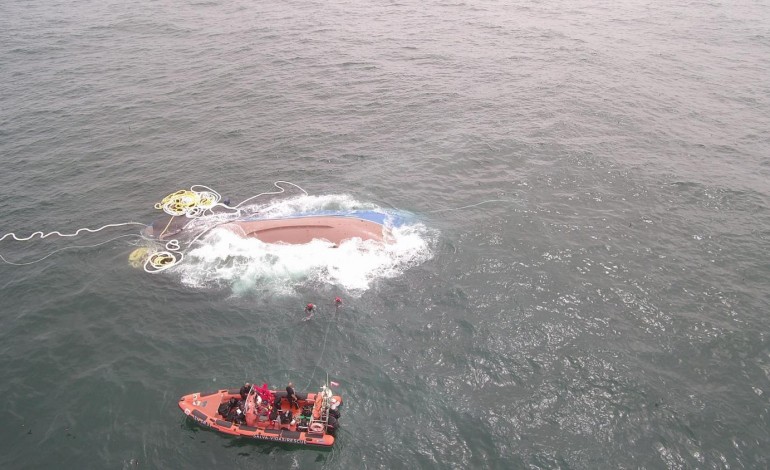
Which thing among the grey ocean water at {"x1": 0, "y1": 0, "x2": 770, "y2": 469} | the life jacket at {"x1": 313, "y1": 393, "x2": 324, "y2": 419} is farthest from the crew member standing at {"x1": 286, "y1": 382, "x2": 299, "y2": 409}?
the grey ocean water at {"x1": 0, "y1": 0, "x2": 770, "y2": 469}

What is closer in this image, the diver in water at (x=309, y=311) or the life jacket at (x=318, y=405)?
the life jacket at (x=318, y=405)

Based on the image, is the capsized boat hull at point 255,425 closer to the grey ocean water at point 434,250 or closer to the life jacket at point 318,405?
the life jacket at point 318,405

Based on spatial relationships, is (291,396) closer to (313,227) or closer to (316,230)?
(316,230)

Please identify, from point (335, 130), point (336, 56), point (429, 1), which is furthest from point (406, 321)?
point (429, 1)

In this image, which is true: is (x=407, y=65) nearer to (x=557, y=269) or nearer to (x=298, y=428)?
(x=557, y=269)

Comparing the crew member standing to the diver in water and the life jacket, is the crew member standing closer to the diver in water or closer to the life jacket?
the life jacket

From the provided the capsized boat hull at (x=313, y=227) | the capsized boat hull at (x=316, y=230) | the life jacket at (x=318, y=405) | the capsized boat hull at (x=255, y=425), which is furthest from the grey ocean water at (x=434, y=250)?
the capsized boat hull at (x=316, y=230)
